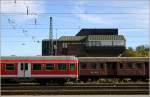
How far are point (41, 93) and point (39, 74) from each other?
11725 millimetres

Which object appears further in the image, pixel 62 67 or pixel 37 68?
pixel 37 68

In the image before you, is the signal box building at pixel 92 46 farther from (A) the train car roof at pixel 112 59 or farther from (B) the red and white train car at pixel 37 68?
(B) the red and white train car at pixel 37 68

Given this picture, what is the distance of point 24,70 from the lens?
35.3 m

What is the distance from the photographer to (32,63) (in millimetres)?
35406

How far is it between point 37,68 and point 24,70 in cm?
107

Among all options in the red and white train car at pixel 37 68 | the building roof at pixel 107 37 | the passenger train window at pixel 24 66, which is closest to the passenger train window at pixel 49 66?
the red and white train car at pixel 37 68

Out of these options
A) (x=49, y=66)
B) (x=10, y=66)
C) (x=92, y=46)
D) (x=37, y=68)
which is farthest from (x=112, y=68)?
(x=92, y=46)

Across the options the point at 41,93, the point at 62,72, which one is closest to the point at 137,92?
the point at 41,93

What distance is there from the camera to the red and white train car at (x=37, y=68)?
35.2 m

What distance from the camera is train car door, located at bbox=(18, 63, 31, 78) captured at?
35.2m

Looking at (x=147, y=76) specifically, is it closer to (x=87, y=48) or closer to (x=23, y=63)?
(x=23, y=63)

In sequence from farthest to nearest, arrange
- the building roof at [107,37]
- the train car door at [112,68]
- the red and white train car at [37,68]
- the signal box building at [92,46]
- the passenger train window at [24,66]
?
the building roof at [107,37] < the signal box building at [92,46] < the train car door at [112,68] < the passenger train window at [24,66] < the red and white train car at [37,68]

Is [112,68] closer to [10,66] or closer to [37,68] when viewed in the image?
[37,68]

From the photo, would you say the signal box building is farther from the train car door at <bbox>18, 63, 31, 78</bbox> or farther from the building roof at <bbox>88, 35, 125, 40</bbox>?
the train car door at <bbox>18, 63, 31, 78</bbox>
